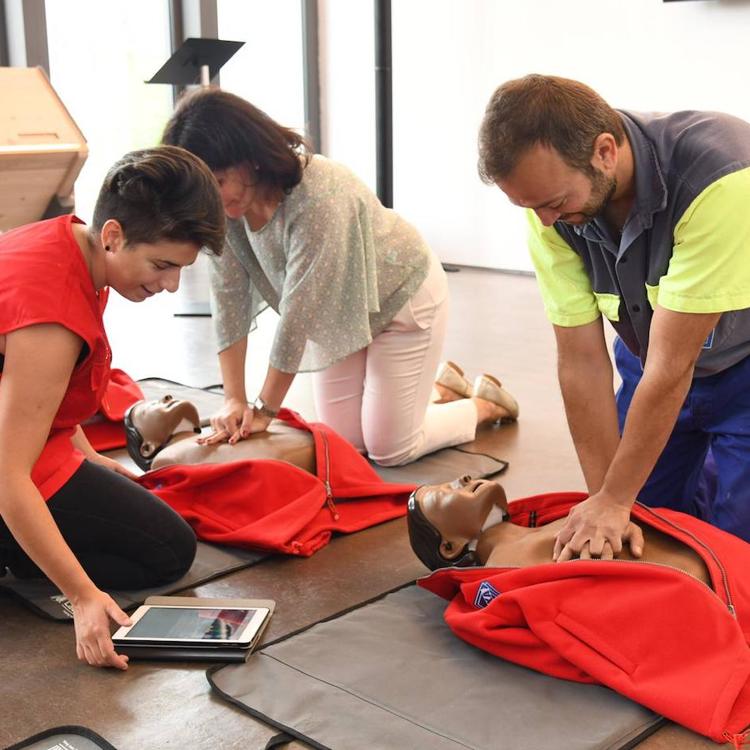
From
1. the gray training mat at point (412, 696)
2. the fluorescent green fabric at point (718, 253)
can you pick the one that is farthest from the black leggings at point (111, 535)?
the fluorescent green fabric at point (718, 253)

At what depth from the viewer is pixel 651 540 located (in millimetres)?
1878

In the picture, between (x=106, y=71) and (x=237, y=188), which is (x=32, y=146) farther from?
(x=237, y=188)

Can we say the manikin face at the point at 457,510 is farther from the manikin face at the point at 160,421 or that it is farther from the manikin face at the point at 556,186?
the manikin face at the point at 160,421

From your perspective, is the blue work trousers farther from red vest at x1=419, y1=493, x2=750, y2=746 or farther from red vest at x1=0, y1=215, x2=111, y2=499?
red vest at x1=0, y1=215, x2=111, y2=499

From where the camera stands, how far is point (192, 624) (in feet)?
6.31

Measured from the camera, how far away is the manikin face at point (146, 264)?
1.77m

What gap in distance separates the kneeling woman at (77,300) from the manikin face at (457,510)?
619 millimetres

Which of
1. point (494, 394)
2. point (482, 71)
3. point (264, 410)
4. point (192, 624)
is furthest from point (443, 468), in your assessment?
point (482, 71)

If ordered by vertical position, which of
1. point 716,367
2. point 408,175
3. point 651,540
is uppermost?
point 716,367

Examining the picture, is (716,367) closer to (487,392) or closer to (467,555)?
(467,555)

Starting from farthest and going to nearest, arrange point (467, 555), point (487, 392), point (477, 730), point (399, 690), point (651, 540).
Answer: point (487, 392)
point (467, 555)
point (651, 540)
point (399, 690)
point (477, 730)

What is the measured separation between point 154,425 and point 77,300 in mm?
985

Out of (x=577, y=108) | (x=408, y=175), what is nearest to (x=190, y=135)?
(x=577, y=108)

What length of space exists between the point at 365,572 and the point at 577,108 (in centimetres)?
111
